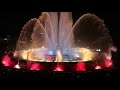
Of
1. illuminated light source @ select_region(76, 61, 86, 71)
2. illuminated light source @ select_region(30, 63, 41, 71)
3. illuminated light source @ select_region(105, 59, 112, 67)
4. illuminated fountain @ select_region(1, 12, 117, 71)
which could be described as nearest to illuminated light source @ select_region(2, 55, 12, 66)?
illuminated fountain @ select_region(1, 12, 117, 71)

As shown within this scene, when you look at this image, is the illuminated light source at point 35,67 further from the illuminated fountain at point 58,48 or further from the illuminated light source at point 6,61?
the illuminated light source at point 6,61

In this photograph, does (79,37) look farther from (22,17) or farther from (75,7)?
(75,7)

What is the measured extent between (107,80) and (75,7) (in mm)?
5170

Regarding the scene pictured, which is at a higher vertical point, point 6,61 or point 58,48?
point 58,48

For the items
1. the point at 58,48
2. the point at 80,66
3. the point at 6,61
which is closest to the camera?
the point at 80,66

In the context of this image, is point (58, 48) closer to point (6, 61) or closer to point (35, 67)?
point (6, 61)

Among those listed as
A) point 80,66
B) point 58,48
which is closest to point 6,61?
point 80,66

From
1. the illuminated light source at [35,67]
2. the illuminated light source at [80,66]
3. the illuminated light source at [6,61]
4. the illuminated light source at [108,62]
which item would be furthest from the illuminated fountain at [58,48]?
the illuminated light source at [35,67]

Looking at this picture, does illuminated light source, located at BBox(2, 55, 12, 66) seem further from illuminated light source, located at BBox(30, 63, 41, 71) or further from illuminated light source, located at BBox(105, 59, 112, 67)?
illuminated light source, located at BBox(105, 59, 112, 67)

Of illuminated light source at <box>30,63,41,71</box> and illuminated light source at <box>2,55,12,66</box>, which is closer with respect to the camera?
illuminated light source at <box>30,63,41,71</box>

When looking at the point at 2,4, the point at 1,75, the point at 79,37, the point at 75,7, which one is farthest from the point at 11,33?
the point at 1,75

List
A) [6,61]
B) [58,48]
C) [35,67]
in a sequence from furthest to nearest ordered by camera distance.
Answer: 1. [58,48]
2. [6,61]
3. [35,67]

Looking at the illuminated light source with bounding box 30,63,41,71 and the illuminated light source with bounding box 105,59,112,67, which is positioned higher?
the illuminated light source with bounding box 105,59,112,67

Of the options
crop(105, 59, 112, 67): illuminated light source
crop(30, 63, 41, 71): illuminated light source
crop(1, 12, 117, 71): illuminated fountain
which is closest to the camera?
crop(30, 63, 41, 71): illuminated light source
